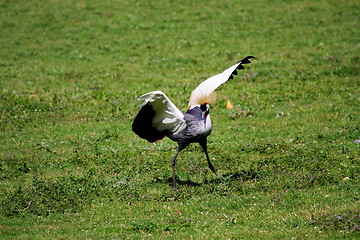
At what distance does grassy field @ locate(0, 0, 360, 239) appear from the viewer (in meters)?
9.59

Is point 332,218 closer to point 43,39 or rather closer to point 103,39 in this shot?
point 103,39

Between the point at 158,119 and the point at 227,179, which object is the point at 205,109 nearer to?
the point at 158,119

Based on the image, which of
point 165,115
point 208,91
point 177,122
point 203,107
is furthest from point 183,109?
point 165,115

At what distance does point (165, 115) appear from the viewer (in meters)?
11.1

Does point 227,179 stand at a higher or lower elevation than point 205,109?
lower

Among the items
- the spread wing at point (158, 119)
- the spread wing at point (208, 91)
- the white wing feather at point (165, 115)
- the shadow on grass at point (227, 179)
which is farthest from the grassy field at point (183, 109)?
the spread wing at point (208, 91)

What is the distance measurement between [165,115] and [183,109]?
5.79 metres

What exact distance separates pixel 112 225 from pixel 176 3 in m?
21.7

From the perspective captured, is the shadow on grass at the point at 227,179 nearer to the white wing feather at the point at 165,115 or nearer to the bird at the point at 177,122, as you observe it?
the bird at the point at 177,122

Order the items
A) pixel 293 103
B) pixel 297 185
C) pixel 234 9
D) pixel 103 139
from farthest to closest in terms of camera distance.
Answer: pixel 234 9 → pixel 293 103 → pixel 103 139 → pixel 297 185

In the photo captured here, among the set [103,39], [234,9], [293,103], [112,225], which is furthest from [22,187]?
[234,9]

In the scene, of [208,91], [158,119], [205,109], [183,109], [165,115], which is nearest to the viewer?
[165,115]

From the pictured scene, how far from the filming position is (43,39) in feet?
83.4

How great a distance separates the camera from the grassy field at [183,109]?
959 cm
